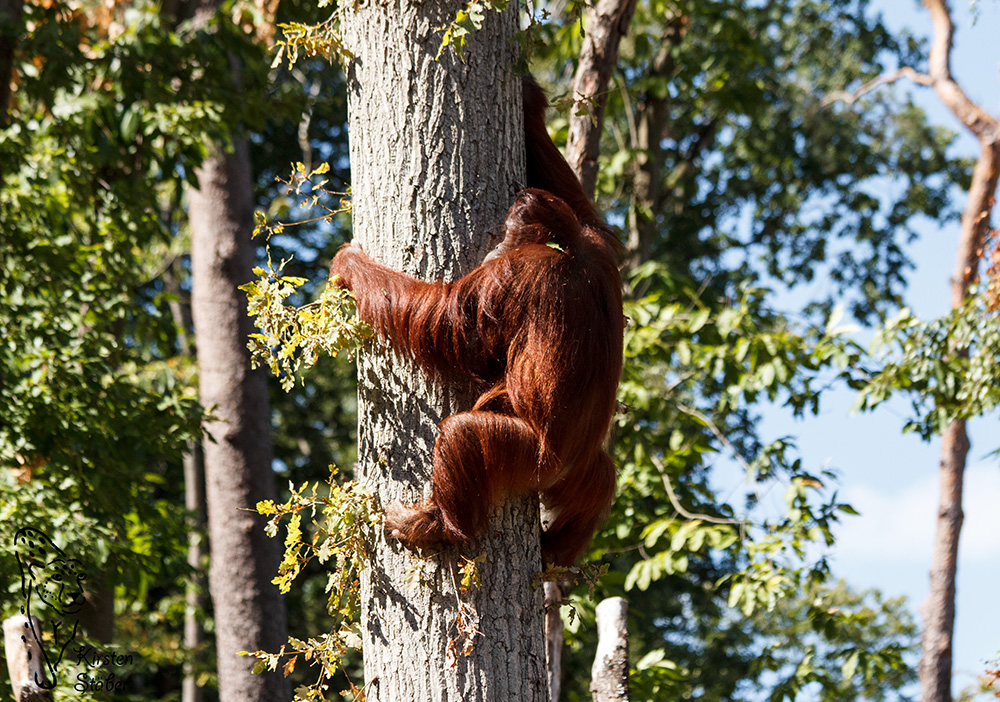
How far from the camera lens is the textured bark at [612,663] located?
274 cm

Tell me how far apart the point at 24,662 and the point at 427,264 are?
72.1 inches

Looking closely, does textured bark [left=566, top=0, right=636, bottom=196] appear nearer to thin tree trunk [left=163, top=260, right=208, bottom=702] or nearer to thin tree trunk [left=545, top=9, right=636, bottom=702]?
thin tree trunk [left=545, top=9, right=636, bottom=702]

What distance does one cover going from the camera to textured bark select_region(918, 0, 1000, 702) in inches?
247

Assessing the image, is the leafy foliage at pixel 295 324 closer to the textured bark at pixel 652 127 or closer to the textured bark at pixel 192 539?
the textured bark at pixel 652 127

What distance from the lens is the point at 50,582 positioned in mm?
3865

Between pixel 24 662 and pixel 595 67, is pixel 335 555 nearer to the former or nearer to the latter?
pixel 24 662

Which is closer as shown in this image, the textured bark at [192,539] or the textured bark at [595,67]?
the textured bark at [595,67]

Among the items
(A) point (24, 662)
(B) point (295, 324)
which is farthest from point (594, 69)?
(A) point (24, 662)

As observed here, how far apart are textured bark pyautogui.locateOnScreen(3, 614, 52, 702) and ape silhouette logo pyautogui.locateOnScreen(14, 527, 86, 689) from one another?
31.1 inches

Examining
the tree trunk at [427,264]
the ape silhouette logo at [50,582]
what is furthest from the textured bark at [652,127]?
the tree trunk at [427,264]

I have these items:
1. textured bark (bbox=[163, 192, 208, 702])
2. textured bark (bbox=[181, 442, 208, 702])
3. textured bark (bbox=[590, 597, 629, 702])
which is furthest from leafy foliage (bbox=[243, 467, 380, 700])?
textured bark (bbox=[181, 442, 208, 702])

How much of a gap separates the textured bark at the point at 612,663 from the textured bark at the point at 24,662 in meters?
1.69

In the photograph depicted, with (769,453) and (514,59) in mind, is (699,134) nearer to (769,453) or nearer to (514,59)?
(769,453)

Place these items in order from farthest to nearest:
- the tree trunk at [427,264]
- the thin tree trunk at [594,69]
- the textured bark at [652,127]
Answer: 1. the textured bark at [652,127]
2. the thin tree trunk at [594,69]
3. the tree trunk at [427,264]
